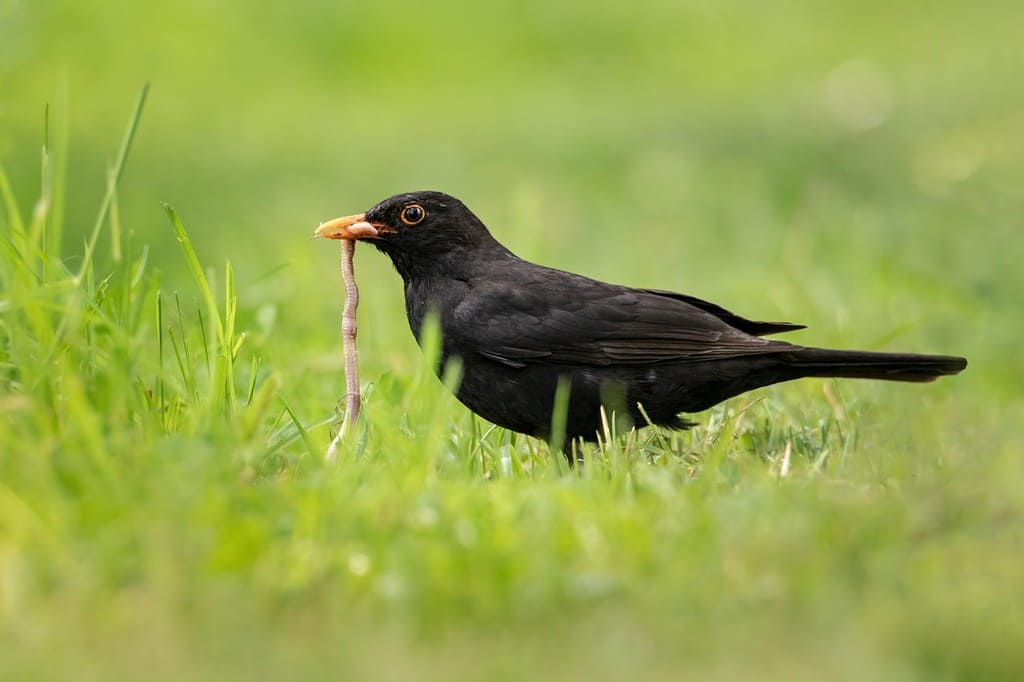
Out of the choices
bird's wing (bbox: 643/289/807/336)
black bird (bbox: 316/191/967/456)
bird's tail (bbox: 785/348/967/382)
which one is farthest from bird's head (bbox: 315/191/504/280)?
bird's tail (bbox: 785/348/967/382)

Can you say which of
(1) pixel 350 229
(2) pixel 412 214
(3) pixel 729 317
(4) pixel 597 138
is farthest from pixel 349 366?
(4) pixel 597 138

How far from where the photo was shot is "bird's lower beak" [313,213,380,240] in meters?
5.01

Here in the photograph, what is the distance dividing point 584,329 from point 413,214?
856mm

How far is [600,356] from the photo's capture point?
4793mm

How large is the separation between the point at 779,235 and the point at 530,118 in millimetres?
5640

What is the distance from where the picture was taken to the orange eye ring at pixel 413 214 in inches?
203

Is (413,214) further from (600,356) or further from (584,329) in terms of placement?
(600,356)

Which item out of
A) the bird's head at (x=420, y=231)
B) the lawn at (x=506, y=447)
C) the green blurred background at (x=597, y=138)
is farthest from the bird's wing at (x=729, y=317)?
the green blurred background at (x=597, y=138)

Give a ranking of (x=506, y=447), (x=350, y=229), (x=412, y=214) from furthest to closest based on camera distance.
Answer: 1. (x=412, y=214)
2. (x=350, y=229)
3. (x=506, y=447)

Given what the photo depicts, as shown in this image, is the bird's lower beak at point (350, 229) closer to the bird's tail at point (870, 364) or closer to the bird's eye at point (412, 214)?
the bird's eye at point (412, 214)

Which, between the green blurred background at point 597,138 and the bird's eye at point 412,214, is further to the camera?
the green blurred background at point 597,138

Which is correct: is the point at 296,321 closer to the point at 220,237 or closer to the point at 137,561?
the point at 220,237

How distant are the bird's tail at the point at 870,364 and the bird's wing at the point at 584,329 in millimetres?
89

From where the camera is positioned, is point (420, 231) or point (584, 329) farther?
point (420, 231)
